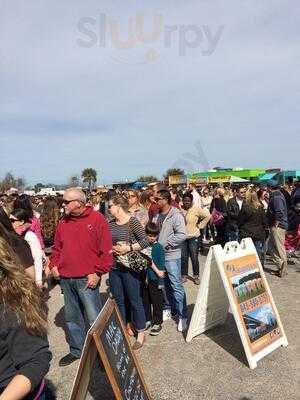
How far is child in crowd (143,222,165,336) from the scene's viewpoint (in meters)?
5.89

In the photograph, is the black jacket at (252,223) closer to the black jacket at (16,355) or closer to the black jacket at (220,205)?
the black jacket at (220,205)

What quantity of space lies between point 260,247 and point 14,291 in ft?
26.0

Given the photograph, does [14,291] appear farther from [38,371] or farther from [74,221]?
[74,221]

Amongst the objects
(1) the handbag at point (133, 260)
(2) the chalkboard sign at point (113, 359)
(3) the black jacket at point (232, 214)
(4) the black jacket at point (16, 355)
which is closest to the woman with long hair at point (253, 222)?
(3) the black jacket at point (232, 214)

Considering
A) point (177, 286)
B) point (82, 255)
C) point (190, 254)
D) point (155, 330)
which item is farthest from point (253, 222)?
point (82, 255)

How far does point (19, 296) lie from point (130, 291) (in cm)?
347

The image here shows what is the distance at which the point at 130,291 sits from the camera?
17.9 feet

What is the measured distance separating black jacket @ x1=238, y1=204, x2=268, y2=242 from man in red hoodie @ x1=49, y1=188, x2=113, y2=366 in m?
4.66

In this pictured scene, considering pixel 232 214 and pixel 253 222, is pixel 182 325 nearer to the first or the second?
pixel 253 222

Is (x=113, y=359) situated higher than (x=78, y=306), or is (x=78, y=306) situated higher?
(x=113, y=359)

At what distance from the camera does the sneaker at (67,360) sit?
514 centimetres

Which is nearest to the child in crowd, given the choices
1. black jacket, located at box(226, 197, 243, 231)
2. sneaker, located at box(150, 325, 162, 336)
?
sneaker, located at box(150, 325, 162, 336)

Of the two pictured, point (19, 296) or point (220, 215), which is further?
point (220, 215)

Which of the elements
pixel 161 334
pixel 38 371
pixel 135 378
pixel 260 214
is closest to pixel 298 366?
pixel 161 334
